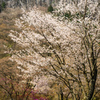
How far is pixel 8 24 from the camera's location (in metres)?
36.5

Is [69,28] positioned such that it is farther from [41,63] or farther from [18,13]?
[18,13]

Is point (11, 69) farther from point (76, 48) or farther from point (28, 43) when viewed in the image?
point (76, 48)

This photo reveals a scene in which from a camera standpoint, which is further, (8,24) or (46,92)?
(8,24)

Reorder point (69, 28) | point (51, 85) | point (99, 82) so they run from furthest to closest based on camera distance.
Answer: point (51, 85)
point (99, 82)
point (69, 28)

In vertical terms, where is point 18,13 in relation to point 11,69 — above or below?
above

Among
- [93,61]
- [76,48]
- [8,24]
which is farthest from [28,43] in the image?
[8,24]

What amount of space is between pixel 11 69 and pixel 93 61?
10.7m

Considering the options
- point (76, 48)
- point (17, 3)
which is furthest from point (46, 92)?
point (17, 3)

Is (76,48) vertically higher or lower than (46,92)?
higher

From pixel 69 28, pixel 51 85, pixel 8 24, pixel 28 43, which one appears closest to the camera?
pixel 28 43

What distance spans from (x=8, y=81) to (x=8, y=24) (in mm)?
29345

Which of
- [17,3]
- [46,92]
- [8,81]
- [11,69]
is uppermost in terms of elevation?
[17,3]

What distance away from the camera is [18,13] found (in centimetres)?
4675

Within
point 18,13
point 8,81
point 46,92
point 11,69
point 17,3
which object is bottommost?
point 46,92
